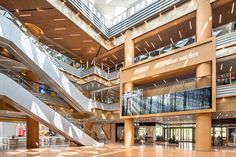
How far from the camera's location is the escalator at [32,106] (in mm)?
12647

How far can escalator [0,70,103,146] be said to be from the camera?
12.6 meters

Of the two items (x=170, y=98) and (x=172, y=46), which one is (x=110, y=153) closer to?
(x=170, y=98)

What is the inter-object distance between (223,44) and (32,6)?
13382 mm

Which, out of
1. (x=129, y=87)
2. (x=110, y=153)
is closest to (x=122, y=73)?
(x=129, y=87)

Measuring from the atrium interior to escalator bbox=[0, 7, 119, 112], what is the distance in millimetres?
58

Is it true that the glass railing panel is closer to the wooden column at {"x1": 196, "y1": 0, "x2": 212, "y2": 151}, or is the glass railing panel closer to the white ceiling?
the wooden column at {"x1": 196, "y1": 0, "x2": 212, "y2": 151}

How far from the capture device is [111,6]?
89.3 ft

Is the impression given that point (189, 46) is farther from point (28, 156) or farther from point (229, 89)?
point (28, 156)

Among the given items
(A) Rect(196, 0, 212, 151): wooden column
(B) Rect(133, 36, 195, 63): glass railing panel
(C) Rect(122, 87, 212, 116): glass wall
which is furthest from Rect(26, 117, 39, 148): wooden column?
(A) Rect(196, 0, 212, 151): wooden column

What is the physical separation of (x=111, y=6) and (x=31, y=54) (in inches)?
603

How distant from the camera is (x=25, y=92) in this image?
1359 centimetres

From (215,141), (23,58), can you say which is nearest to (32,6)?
(23,58)

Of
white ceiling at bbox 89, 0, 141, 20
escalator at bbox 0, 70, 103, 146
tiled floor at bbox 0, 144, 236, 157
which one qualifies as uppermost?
white ceiling at bbox 89, 0, 141, 20

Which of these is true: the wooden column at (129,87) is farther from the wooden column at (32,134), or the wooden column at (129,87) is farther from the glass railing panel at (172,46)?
the wooden column at (32,134)
